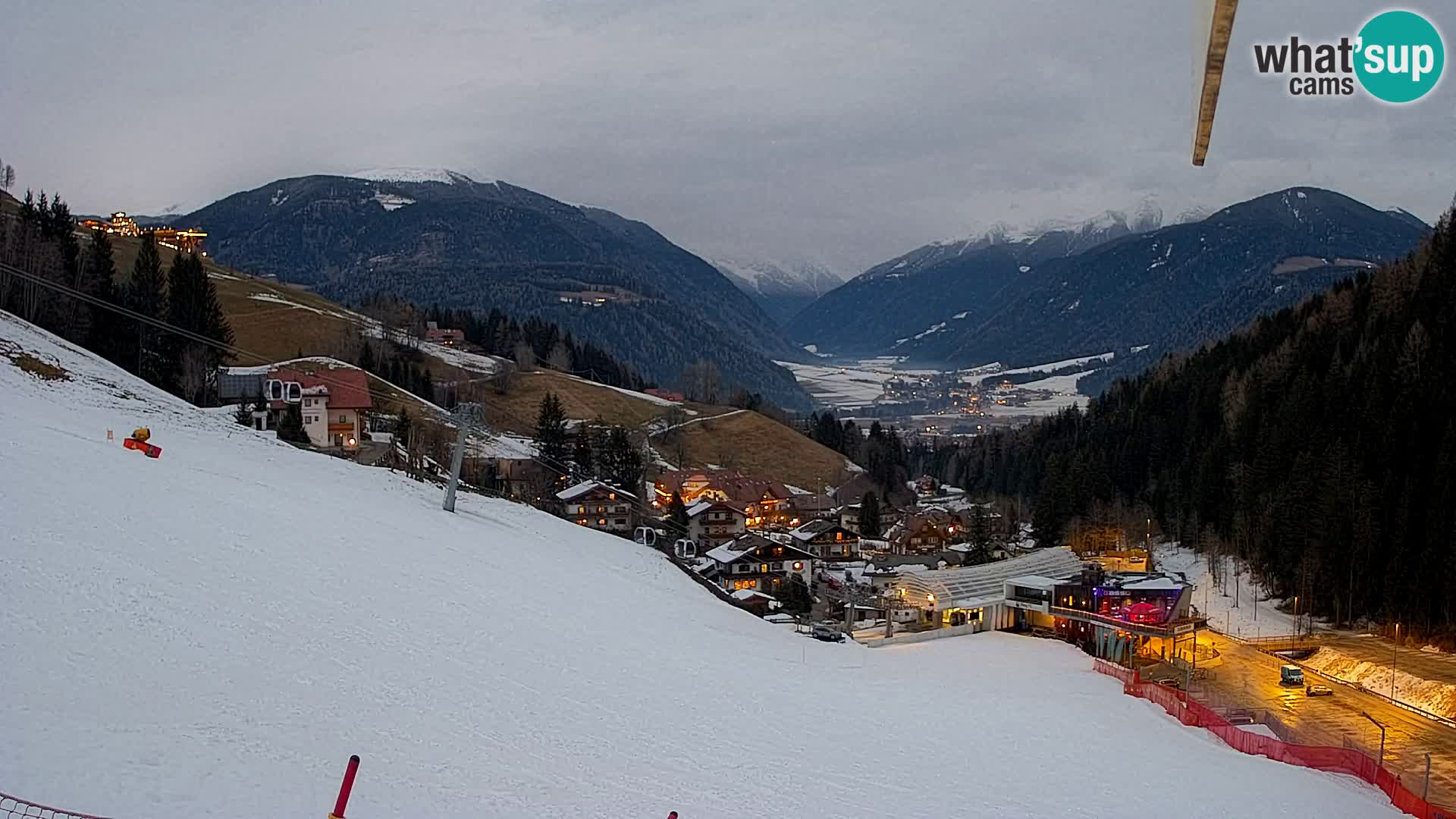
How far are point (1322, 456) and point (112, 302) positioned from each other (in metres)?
63.2

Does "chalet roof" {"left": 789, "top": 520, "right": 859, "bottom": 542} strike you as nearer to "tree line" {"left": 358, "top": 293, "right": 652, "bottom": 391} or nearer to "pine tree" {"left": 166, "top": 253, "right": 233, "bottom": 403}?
"pine tree" {"left": 166, "top": 253, "right": 233, "bottom": 403}

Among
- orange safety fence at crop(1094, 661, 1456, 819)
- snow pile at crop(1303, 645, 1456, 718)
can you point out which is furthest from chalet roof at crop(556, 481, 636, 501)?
snow pile at crop(1303, 645, 1456, 718)

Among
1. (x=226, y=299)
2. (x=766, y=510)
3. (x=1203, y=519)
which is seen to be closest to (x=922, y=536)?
(x=766, y=510)

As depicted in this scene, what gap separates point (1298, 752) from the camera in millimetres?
19203

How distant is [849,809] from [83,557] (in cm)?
1143

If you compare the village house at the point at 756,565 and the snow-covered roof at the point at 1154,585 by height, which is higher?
the snow-covered roof at the point at 1154,585

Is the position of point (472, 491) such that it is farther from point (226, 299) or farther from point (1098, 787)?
point (226, 299)

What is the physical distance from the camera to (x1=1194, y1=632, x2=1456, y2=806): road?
19641mm

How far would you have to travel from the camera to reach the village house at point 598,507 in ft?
178

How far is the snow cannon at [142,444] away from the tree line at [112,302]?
25800mm

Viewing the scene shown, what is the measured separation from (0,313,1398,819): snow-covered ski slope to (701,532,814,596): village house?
21499 millimetres

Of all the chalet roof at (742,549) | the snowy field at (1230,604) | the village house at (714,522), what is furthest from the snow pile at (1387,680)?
the village house at (714,522)

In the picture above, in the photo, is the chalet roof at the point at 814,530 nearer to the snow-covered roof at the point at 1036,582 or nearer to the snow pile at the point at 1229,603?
the snow pile at the point at 1229,603

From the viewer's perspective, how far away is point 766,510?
69.3 m
